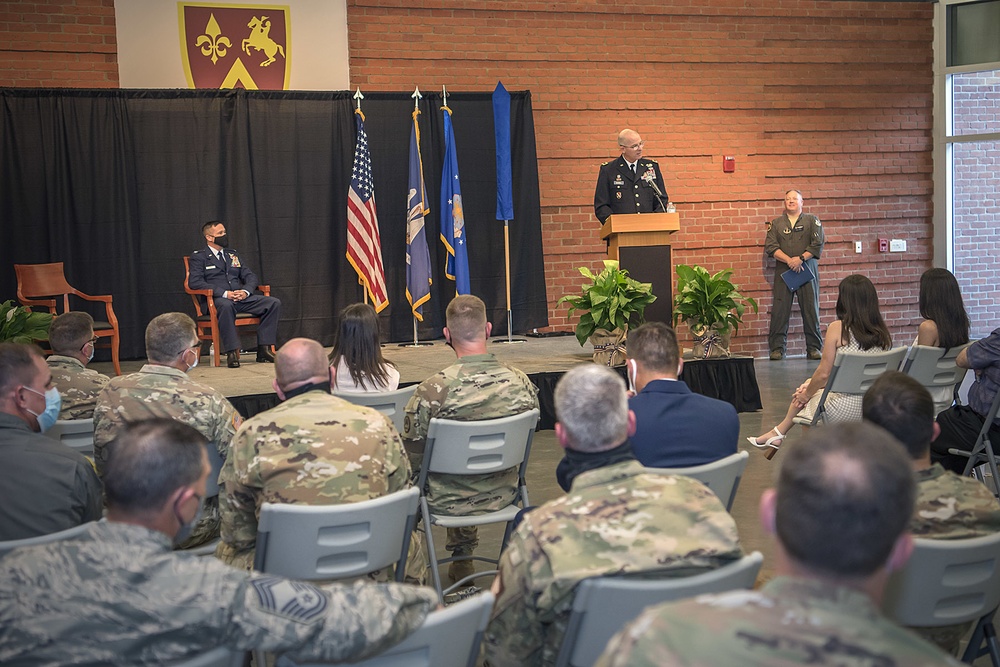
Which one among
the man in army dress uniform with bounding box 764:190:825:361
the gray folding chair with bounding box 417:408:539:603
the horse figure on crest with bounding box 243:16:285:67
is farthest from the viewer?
the man in army dress uniform with bounding box 764:190:825:361

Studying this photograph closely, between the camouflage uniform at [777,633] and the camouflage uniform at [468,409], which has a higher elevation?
the camouflage uniform at [777,633]

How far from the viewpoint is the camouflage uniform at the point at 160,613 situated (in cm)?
152

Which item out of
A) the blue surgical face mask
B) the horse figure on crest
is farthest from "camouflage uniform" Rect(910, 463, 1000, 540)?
the horse figure on crest

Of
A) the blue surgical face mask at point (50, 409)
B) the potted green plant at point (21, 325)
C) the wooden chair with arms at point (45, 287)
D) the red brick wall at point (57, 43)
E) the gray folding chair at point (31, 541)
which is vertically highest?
the red brick wall at point (57, 43)

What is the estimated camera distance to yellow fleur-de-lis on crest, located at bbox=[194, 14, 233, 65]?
8641 mm

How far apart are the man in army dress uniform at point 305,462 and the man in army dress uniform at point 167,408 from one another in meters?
0.62

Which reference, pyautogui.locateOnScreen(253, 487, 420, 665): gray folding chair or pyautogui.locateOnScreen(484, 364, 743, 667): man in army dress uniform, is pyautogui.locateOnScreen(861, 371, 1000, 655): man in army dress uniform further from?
pyautogui.locateOnScreen(253, 487, 420, 665): gray folding chair

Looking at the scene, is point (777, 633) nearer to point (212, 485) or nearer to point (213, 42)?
point (212, 485)

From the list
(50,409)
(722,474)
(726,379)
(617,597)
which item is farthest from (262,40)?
(617,597)

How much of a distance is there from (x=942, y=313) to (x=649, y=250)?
3.08m

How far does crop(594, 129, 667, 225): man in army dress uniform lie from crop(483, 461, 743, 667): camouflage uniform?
6.45 metres

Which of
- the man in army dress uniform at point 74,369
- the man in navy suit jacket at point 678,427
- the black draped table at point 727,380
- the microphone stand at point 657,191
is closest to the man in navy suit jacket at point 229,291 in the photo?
the black draped table at point 727,380

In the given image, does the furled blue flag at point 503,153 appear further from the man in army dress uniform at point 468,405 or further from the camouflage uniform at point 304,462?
the camouflage uniform at point 304,462

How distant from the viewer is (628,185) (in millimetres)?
8336
